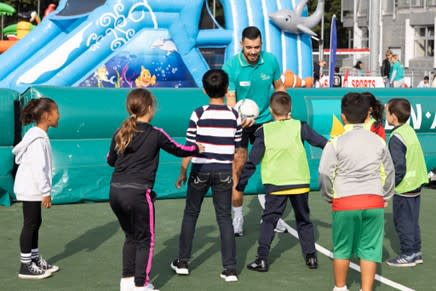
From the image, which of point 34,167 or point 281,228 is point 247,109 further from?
point 34,167

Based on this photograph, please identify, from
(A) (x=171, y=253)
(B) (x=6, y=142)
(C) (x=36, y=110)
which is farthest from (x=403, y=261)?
(B) (x=6, y=142)

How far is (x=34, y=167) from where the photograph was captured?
607cm

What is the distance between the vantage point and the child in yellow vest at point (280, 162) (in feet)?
20.7

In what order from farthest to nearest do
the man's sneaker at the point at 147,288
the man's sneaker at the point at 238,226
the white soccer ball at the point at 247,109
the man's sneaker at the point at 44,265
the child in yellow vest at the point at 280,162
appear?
1. the man's sneaker at the point at 238,226
2. the white soccer ball at the point at 247,109
3. the child in yellow vest at the point at 280,162
4. the man's sneaker at the point at 44,265
5. the man's sneaker at the point at 147,288

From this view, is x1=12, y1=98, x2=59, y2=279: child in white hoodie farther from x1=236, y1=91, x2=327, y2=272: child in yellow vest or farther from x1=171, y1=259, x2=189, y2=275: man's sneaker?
x1=236, y1=91, x2=327, y2=272: child in yellow vest

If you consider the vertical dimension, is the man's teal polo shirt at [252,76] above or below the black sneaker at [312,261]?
above

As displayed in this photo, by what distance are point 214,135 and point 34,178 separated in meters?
1.38

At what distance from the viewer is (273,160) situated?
6336mm

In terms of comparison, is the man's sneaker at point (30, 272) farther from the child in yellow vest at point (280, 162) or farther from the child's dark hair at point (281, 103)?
the child's dark hair at point (281, 103)

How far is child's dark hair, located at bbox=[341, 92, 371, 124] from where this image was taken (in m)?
5.27

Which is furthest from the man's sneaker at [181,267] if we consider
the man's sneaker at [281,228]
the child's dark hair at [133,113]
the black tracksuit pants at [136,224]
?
the man's sneaker at [281,228]

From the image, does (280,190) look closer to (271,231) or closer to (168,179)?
(271,231)

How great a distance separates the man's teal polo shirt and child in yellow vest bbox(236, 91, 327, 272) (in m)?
0.93

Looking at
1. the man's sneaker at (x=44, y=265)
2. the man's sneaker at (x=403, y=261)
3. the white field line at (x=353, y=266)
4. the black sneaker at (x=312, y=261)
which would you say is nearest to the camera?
the white field line at (x=353, y=266)
